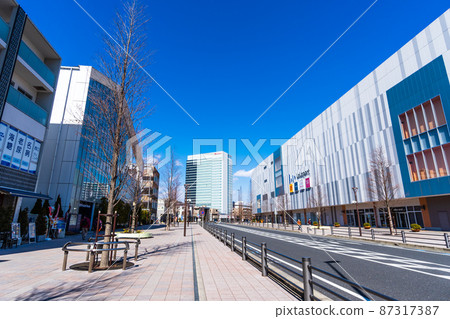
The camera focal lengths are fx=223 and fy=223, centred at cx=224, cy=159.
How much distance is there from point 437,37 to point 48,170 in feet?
153

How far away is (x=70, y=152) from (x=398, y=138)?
41.6 meters

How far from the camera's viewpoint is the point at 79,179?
2638 centimetres

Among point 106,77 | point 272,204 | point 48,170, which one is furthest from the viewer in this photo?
point 272,204

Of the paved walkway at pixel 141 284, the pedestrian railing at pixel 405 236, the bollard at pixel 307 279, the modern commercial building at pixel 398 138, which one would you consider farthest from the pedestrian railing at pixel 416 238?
the bollard at pixel 307 279

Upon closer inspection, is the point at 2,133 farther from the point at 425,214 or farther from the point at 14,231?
the point at 425,214

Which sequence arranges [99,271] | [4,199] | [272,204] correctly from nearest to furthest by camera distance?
[99,271] → [4,199] → [272,204]

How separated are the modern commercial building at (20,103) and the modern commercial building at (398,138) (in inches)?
1559

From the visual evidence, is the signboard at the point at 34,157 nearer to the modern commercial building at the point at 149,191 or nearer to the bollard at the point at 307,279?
the modern commercial building at the point at 149,191

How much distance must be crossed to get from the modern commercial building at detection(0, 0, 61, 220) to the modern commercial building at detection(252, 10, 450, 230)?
3960 centimetres

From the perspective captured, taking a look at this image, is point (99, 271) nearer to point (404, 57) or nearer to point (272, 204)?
point (404, 57)

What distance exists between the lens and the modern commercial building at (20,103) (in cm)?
1469

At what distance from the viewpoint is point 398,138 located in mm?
30016

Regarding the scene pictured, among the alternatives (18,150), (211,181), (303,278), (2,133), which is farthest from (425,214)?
(211,181)
